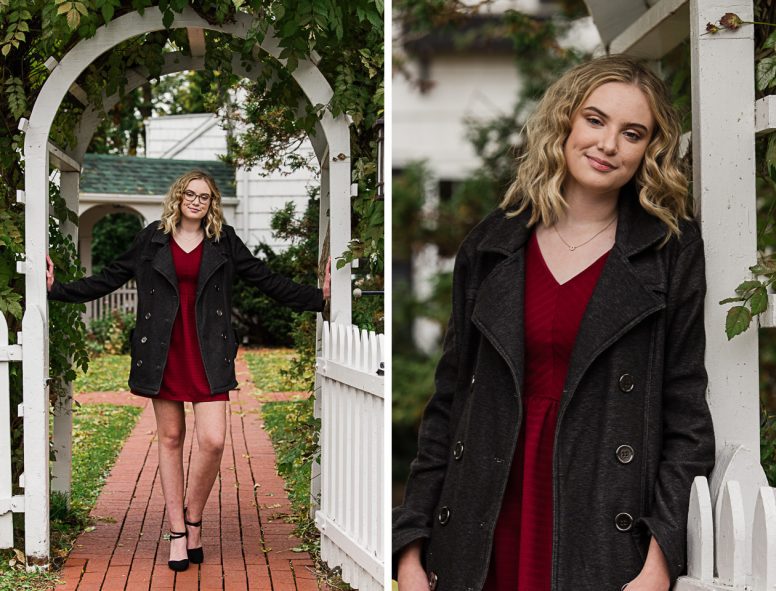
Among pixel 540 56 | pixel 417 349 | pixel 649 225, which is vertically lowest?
pixel 417 349

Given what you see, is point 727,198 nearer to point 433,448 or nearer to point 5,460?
point 433,448

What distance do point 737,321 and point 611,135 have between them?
417 millimetres

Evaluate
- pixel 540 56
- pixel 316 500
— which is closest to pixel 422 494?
pixel 540 56

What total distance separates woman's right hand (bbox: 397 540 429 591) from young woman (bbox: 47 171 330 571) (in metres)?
2.29

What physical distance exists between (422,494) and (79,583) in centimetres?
250

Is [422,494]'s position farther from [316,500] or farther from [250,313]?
[250,313]

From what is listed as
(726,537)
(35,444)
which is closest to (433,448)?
(726,537)

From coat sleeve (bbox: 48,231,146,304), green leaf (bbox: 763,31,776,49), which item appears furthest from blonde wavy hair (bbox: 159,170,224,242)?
green leaf (bbox: 763,31,776,49)

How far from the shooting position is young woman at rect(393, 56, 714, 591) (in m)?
1.88

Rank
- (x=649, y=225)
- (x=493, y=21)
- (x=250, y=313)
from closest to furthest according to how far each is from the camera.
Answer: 1. (x=649, y=225)
2. (x=493, y=21)
3. (x=250, y=313)

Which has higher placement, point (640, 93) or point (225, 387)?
point (640, 93)

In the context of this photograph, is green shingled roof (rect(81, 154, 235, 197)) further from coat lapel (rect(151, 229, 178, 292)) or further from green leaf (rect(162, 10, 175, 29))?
green leaf (rect(162, 10, 175, 29))

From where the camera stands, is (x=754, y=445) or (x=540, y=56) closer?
(x=754, y=445)

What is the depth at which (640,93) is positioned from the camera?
195 centimetres
